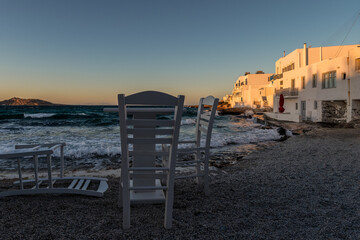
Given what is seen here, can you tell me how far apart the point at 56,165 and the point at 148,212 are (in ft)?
15.4

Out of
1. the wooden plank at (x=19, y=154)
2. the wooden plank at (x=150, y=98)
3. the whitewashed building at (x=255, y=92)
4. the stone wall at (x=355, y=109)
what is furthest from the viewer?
the whitewashed building at (x=255, y=92)

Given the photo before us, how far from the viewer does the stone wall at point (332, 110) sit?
60.8 ft

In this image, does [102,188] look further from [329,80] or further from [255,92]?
[255,92]

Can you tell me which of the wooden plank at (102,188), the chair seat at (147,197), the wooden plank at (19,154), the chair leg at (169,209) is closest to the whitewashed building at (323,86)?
the chair seat at (147,197)

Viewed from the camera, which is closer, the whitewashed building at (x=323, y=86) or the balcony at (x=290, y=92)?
the whitewashed building at (x=323, y=86)

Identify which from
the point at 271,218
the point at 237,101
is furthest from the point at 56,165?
the point at 237,101

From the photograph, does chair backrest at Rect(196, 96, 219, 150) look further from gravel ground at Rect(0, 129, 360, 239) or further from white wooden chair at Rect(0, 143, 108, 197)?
white wooden chair at Rect(0, 143, 108, 197)

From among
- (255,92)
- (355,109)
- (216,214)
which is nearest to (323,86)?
(355,109)

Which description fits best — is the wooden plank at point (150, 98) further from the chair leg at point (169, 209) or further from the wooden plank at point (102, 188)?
the wooden plank at point (102, 188)

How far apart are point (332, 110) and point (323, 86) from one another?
Result: 1.98 m

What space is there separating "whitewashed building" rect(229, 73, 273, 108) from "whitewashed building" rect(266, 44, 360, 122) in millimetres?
14126

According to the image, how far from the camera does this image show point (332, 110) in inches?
753

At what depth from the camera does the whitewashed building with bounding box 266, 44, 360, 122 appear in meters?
16.0

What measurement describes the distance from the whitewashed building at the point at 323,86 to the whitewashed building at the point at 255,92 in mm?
14126
